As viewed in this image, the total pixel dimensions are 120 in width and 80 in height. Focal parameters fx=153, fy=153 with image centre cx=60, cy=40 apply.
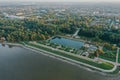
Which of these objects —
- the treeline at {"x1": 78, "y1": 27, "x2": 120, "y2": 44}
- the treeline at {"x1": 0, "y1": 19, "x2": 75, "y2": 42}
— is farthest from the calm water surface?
the treeline at {"x1": 78, "y1": 27, "x2": 120, "y2": 44}

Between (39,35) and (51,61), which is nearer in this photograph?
(51,61)

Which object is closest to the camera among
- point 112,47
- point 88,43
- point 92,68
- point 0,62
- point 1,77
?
point 1,77

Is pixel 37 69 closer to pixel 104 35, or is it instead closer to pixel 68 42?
pixel 68 42

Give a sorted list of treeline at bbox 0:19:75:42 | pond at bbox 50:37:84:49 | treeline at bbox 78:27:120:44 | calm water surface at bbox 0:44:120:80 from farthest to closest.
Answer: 1. treeline at bbox 0:19:75:42
2. treeline at bbox 78:27:120:44
3. pond at bbox 50:37:84:49
4. calm water surface at bbox 0:44:120:80

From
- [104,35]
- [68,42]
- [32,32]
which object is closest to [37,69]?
[68,42]

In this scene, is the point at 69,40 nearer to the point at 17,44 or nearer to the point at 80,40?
the point at 80,40

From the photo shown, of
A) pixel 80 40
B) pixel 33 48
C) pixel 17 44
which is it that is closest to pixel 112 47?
pixel 80 40

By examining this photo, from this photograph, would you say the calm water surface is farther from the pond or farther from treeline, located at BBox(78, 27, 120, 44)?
treeline, located at BBox(78, 27, 120, 44)

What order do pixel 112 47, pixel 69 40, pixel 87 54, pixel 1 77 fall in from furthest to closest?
pixel 69 40
pixel 112 47
pixel 87 54
pixel 1 77
